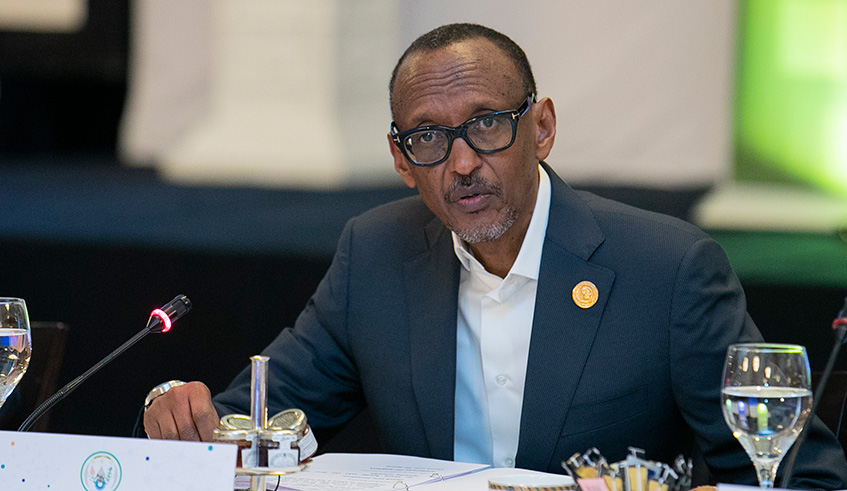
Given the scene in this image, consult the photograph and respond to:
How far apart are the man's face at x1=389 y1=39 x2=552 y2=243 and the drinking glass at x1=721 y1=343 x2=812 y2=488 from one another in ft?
2.28

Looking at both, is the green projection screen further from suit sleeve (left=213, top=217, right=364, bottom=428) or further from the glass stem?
the glass stem

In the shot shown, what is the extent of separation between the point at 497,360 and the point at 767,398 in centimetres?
78

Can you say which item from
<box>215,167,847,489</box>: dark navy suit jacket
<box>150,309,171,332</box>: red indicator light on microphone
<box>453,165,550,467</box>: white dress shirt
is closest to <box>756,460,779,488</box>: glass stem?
<box>215,167,847,489</box>: dark navy suit jacket

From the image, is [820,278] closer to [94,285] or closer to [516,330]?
[516,330]

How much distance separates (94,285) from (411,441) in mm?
1556

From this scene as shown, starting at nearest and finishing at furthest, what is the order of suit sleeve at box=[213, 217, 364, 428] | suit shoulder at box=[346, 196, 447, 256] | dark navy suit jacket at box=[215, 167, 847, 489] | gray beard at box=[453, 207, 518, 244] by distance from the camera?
1. dark navy suit jacket at box=[215, 167, 847, 489]
2. gray beard at box=[453, 207, 518, 244]
3. suit sleeve at box=[213, 217, 364, 428]
4. suit shoulder at box=[346, 196, 447, 256]

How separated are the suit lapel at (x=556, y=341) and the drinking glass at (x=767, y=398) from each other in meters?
0.57

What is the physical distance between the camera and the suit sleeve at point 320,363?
1.89 m

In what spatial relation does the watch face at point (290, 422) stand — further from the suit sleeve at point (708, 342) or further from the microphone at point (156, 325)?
the suit sleeve at point (708, 342)

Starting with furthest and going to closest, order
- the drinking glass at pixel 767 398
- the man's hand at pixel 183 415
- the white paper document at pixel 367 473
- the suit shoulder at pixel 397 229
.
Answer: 1. the suit shoulder at pixel 397 229
2. the man's hand at pixel 183 415
3. the white paper document at pixel 367 473
4. the drinking glass at pixel 767 398

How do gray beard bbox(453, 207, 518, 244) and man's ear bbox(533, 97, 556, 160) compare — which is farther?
man's ear bbox(533, 97, 556, 160)

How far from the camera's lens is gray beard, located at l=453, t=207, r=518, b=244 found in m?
1.75

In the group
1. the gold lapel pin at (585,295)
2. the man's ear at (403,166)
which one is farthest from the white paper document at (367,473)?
the man's ear at (403,166)

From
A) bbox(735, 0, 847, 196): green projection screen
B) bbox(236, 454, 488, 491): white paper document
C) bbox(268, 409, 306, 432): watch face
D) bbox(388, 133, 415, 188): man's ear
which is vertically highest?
bbox(735, 0, 847, 196): green projection screen
